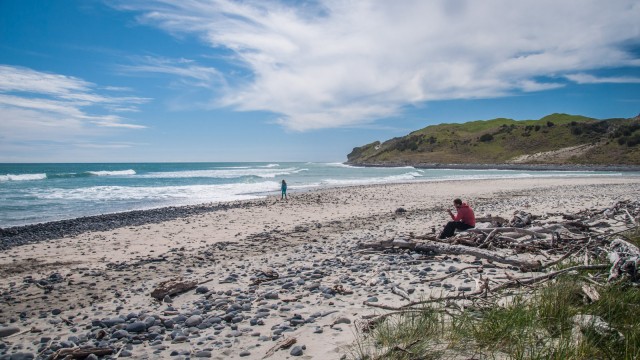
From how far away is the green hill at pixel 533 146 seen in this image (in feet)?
276

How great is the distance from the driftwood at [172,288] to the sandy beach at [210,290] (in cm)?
13

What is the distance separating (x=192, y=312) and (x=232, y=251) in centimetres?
509

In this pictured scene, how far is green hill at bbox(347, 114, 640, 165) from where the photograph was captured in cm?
8425

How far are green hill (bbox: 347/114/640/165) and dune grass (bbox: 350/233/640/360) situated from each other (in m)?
92.0

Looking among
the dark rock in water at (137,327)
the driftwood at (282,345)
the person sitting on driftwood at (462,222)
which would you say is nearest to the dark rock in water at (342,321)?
the driftwood at (282,345)

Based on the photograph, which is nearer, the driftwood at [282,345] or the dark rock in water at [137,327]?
the driftwood at [282,345]

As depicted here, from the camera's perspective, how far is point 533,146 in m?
105

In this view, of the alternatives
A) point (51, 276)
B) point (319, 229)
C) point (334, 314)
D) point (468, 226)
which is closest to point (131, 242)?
point (51, 276)

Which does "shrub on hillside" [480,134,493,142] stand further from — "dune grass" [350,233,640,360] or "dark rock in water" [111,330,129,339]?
"dark rock in water" [111,330,129,339]

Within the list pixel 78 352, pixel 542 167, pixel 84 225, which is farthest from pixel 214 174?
pixel 78 352

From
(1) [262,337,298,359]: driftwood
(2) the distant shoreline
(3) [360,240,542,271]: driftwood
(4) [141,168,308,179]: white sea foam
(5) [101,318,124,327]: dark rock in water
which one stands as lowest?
(5) [101,318,124,327]: dark rock in water

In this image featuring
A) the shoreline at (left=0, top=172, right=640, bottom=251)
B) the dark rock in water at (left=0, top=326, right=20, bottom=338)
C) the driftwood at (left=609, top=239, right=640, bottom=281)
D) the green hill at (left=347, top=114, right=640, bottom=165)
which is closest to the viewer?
the driftwood at (left=609, top=239, right=640, bottom=281)

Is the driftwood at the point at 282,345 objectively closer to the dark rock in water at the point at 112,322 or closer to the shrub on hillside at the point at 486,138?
the dark rock in water at the point at 112,322

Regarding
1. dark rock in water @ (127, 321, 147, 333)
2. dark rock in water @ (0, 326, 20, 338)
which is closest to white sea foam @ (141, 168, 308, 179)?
dark rock in water @ (0, 326, 20, 338)
